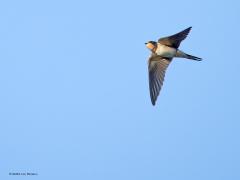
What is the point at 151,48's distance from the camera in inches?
331

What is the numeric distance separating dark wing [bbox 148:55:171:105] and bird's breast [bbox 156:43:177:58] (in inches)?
5.8

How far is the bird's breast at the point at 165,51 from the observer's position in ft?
26.7

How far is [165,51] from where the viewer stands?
323 inches

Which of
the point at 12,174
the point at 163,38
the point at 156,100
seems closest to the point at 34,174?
the point at 12,174

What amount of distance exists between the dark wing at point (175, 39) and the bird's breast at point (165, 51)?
0.16 ft

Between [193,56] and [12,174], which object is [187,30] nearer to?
[193,56]

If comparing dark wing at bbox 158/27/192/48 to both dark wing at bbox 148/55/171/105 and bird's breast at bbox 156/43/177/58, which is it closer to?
bird's breast at bbox 156/43/177/58

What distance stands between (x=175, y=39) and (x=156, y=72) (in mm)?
645

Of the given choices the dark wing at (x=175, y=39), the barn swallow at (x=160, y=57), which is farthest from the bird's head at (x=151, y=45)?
the dark wing at (x=175, y=39)

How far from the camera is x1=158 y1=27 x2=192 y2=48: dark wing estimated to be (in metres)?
7.78

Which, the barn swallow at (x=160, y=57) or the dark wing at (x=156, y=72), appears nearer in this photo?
the barn swallow at (x=160, y=57)

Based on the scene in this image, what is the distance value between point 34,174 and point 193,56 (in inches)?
95.8

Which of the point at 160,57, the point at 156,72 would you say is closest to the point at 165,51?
the point at 160,57

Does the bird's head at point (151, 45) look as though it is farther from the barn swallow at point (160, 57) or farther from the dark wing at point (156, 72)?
the dark wing at point (156, 72)
